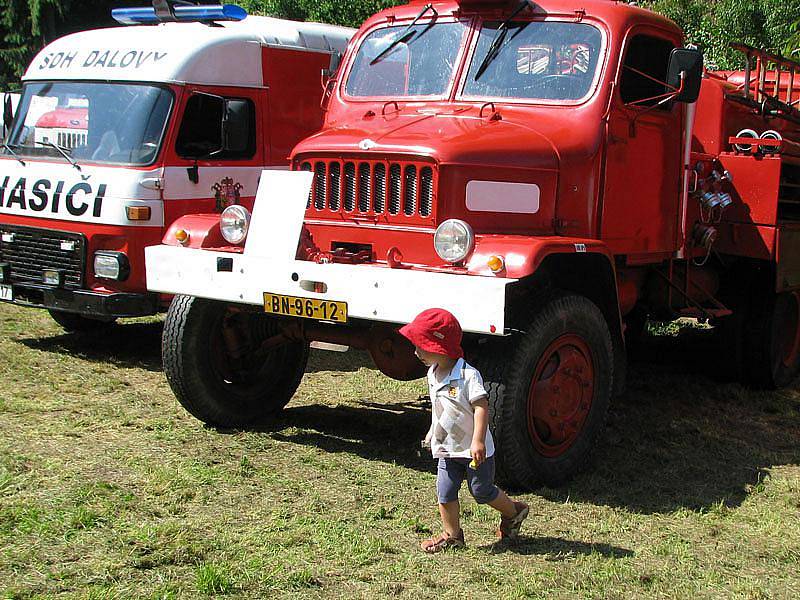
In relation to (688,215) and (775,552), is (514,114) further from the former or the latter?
(775,552)

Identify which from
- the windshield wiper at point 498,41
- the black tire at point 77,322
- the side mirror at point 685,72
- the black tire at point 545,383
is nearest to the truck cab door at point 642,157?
the side mirror at point 685,72

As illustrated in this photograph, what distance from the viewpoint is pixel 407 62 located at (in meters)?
6.64

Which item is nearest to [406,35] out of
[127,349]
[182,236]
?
[182,236]

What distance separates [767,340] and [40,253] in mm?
5840

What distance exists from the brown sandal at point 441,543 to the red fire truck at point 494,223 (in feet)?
2.04

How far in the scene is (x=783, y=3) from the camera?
1460 centimetres

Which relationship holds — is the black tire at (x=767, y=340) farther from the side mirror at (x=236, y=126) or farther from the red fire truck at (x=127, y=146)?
the side mirror at (x=236, y=126)

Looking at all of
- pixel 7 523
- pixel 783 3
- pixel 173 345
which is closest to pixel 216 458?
pixel 173 345

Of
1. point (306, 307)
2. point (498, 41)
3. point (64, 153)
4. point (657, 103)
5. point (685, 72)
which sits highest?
point (498, 41)

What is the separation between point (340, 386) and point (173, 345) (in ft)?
6.77

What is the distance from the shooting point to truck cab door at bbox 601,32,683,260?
6.19 m

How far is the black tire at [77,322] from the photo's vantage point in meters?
9.62

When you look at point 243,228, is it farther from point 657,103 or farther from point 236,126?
point 236,126

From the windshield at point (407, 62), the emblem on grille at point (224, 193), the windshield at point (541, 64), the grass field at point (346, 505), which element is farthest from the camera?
the emblem on grille at point (224, 193)
